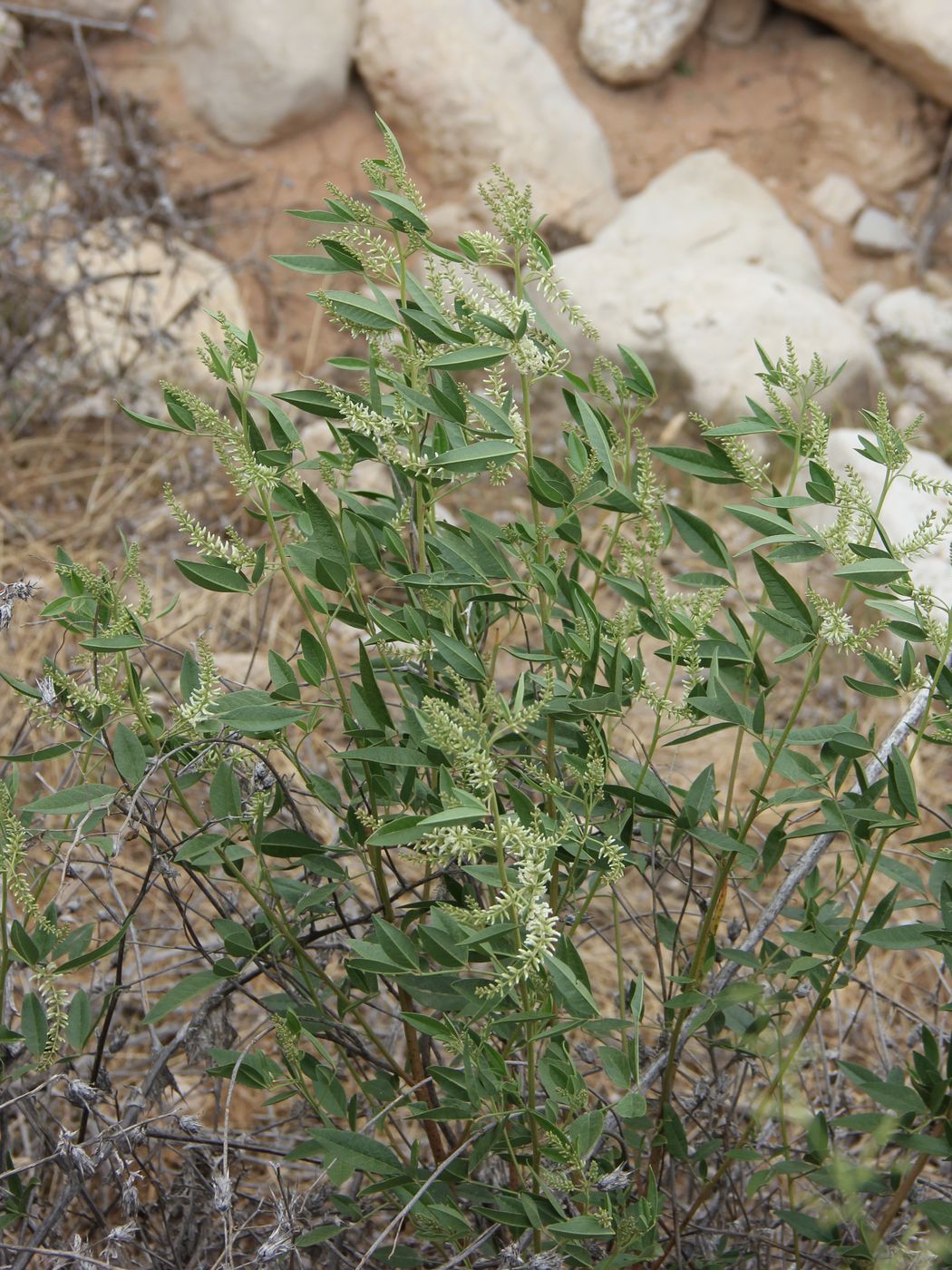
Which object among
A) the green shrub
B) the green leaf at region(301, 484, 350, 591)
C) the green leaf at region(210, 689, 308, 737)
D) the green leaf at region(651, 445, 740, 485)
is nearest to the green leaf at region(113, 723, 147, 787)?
the green shrub

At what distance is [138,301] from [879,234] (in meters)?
3.08

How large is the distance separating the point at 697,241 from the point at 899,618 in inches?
162

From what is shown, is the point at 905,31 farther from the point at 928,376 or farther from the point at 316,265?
the point at 316,265

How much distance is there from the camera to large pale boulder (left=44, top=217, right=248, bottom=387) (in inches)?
149

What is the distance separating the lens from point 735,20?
17.7 feet

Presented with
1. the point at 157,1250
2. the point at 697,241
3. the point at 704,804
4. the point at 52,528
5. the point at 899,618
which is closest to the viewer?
the point at 899,618

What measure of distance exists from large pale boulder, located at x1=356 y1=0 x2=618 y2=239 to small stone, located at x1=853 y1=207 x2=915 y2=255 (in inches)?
42.4

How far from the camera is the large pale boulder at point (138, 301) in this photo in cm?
378

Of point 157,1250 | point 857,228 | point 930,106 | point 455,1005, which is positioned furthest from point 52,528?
point 930,106

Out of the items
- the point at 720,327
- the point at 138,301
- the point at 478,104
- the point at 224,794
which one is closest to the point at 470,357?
the point at 224,794

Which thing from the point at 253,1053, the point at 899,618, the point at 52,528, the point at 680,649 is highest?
the point at 899,618

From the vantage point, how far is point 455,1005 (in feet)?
3.70

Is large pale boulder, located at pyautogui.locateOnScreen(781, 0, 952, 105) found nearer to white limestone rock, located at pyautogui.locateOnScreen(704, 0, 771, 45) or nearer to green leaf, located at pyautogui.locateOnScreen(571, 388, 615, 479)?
white limestone rock, located at pyautogui.locateOnScreen(704, 0, 771, 45)

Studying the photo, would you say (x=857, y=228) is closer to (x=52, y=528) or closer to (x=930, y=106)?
(x=930, y=106)
